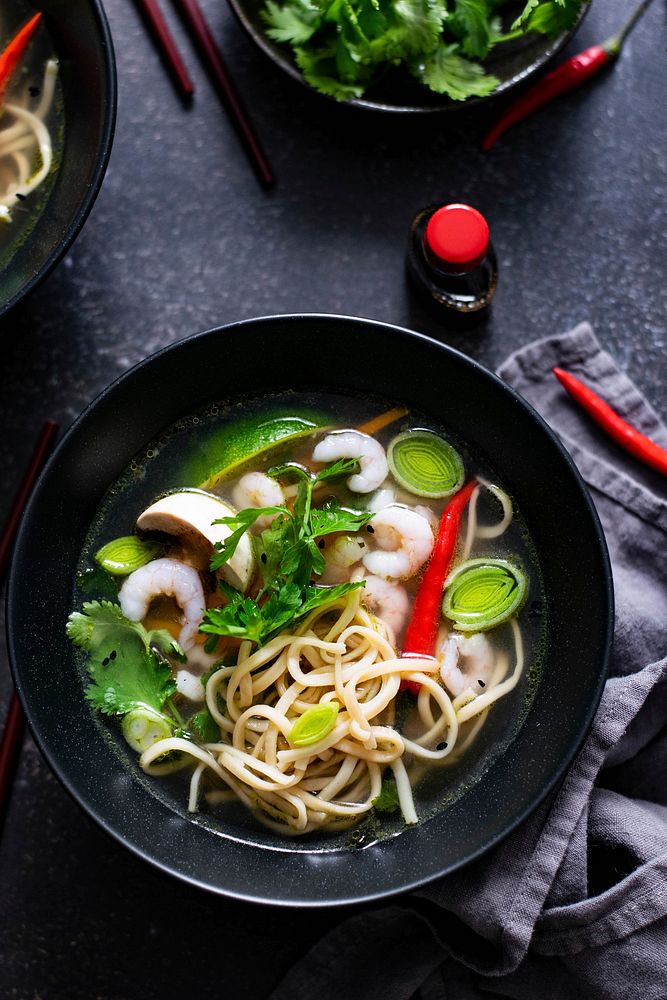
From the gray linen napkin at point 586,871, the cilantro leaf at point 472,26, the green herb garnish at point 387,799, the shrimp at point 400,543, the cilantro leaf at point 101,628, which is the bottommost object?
the gray linen napkin at point 586,871

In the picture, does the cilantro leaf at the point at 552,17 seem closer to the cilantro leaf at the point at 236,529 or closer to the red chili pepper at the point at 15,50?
the red chili pepper at the point at 15,50

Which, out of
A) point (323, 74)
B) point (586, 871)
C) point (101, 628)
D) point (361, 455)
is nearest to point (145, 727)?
point (101, 628)

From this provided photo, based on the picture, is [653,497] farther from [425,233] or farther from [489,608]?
[425,233]

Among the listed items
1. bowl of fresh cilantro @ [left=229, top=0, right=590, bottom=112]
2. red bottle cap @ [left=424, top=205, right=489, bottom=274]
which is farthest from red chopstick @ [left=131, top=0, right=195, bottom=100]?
red bottle cap @ [left=424, top=205, right=489, bottom=274]

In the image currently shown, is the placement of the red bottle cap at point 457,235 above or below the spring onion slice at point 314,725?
above

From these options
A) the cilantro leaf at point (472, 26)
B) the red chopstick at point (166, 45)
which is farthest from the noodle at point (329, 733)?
the red chopstick at point (166, 45)

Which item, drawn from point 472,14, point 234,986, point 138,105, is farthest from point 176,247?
point 234,986

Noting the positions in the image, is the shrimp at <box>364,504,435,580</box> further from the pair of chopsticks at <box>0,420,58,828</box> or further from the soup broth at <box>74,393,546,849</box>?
the pair of chopsticks at <box>0,420,58,828</box>
